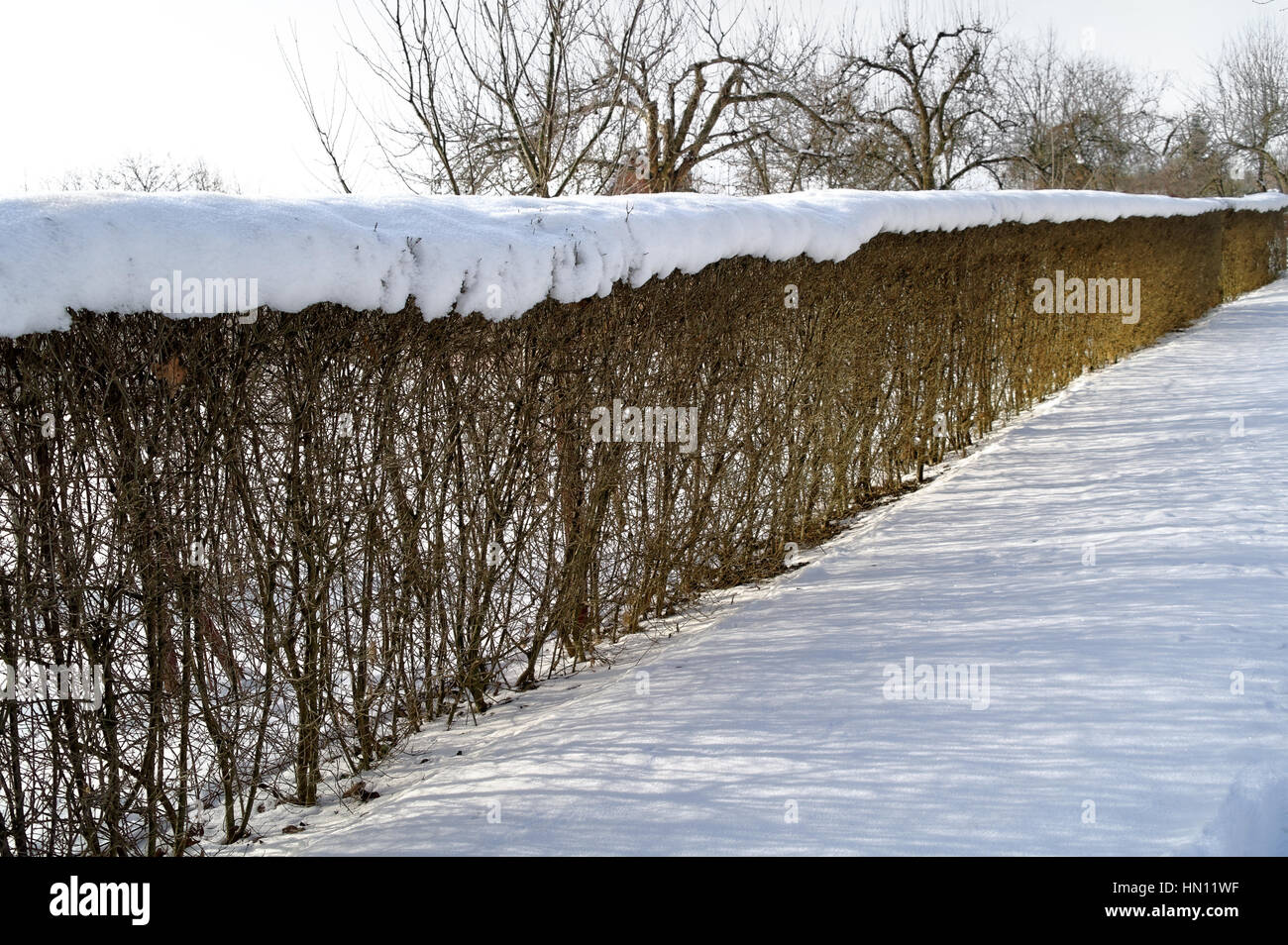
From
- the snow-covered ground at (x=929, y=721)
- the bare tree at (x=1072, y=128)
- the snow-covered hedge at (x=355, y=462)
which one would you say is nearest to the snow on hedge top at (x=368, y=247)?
the snow-covered hedge at (x=355, y=462)

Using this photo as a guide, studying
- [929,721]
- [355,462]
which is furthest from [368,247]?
[929,721]

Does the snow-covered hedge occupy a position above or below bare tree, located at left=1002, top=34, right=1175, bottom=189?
below

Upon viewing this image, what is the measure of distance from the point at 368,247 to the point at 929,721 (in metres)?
2.40

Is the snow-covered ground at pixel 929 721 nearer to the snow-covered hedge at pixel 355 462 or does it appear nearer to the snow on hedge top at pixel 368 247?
the snow-covered hedge at pixel 355 462

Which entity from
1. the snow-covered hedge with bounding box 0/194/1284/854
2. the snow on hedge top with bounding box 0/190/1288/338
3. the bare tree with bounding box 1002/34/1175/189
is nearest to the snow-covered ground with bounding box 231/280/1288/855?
the snow-covered hedge with bounding box 0/194/1284/854

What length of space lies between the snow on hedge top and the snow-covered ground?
62.8 inches

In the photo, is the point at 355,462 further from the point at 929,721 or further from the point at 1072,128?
the point at 1072,128

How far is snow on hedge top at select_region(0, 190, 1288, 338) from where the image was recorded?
92.4 inches

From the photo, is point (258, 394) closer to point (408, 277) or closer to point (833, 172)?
point (408, 277)

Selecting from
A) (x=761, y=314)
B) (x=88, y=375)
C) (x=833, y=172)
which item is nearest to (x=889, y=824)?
(x=88, y=375)

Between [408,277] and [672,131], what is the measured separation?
9.66 meters

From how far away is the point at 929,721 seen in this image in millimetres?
3432

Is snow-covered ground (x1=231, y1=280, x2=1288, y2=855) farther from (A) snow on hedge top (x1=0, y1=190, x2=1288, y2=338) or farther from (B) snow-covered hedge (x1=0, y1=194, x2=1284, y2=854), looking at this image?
(A) snow on hedge top (x1=0, y1=190, x2=1288, y2=338)
